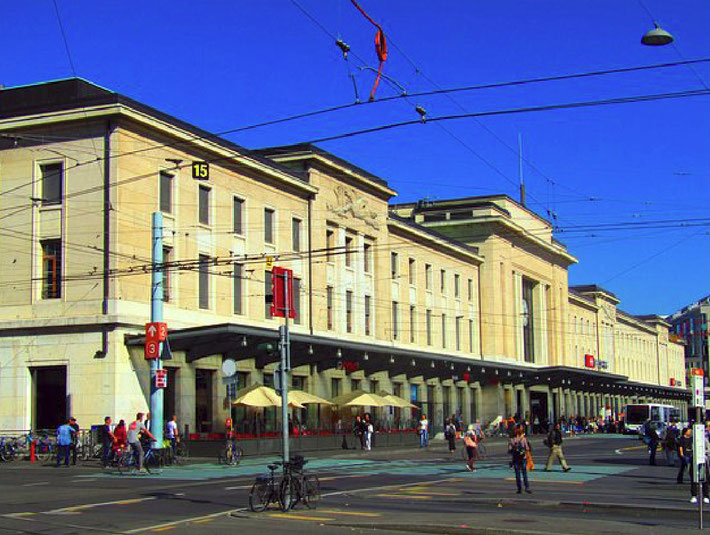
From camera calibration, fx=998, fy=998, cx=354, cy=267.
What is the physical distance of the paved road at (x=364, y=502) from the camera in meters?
17.7

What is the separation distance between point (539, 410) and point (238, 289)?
5375cm

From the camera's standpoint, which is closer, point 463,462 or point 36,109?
point 463,462

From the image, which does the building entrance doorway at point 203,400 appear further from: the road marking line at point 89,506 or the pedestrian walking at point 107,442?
the road marking line at point 89,506

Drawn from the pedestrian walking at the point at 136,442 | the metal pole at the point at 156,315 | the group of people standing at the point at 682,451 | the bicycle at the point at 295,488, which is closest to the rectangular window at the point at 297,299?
the metal pole at the point at 156,315

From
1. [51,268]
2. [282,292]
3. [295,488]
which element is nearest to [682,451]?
[295,488]

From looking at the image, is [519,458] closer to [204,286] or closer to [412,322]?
[204,286]

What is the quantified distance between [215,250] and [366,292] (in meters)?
17.7

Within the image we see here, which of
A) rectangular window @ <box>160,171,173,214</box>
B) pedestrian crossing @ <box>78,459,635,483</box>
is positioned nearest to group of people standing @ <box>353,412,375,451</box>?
pedestrian crossing @ <box>78,459,635,483</box>

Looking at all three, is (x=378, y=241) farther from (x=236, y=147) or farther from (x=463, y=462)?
(x=463, y=462)

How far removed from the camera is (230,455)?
3744cm

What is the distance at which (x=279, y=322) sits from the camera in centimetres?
5391

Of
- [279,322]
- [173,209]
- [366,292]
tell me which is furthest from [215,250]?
[366,292]

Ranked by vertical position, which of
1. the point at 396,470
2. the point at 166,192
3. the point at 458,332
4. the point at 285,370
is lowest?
the point at 396,470

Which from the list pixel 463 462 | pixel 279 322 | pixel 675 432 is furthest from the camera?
pixel 279 322
